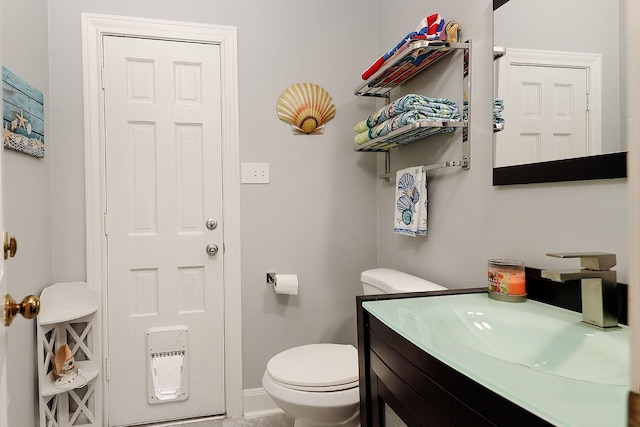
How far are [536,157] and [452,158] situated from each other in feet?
1.38

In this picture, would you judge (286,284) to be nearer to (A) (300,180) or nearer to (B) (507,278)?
(A) (300,180)

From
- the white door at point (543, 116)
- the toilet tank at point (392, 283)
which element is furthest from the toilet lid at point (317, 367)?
the white door at point (543, 116)

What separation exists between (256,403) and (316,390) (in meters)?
0.81

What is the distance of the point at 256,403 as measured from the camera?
6.87 ft

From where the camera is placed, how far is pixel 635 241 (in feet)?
0.80

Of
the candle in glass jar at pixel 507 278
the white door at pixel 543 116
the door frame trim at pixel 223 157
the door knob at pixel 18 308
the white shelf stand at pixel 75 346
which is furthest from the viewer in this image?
the door frame trim at pixel 223 157

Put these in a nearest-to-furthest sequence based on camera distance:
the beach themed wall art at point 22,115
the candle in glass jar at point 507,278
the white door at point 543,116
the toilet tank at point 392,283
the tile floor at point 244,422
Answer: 1. the white door at point 543,116
2. the candle in glass jar at point 507,278
3. the beach themed wall art at point 22,115
4. the toilet tank at point 392,283
5. the tile floor at point 244,422

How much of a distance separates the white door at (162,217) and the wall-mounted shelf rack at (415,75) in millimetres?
842

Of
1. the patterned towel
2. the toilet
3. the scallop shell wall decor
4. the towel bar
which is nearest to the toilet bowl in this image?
the toilet

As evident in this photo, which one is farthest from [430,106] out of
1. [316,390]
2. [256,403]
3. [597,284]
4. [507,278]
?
[256,403]

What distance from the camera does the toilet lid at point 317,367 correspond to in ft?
4.81

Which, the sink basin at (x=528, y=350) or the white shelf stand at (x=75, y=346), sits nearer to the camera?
the sink basin at (x=528, y=350)

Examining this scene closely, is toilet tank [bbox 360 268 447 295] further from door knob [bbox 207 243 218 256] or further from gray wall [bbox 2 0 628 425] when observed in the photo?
door knob [bbox 207 243 218 256]

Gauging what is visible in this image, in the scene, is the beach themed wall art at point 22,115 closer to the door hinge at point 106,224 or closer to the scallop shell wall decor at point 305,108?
the door hinge at point 106,224
